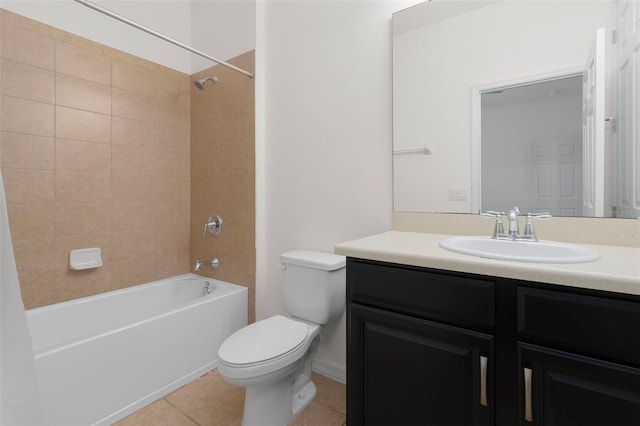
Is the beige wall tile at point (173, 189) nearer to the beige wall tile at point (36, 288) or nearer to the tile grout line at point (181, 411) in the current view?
the beige wall tile at point (36, 288)

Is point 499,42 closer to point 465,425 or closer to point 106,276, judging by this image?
point 465,425

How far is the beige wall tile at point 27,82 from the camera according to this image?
1.70m

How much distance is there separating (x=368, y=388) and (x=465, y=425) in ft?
1.09

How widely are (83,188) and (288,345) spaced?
64.4 inches

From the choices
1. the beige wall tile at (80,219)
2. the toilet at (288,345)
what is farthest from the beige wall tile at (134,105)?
the toilet at (288,345)

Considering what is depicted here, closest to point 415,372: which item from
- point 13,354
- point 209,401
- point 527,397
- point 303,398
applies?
point 527,397

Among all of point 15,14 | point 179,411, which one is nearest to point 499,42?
point 179,411

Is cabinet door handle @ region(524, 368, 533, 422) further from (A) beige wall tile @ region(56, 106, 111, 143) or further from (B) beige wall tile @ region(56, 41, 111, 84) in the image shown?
(B) beige wall tile @ region(56, 41, 111, 84)

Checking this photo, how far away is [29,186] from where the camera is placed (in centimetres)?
179

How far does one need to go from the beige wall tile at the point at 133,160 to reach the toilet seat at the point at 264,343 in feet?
4.74

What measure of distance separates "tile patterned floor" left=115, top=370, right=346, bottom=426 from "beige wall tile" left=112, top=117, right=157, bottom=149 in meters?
1.62

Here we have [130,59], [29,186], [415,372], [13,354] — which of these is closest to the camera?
[13,354]

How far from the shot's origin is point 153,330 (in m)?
1.68

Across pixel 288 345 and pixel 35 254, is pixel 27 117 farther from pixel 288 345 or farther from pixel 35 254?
pixel 288 345
